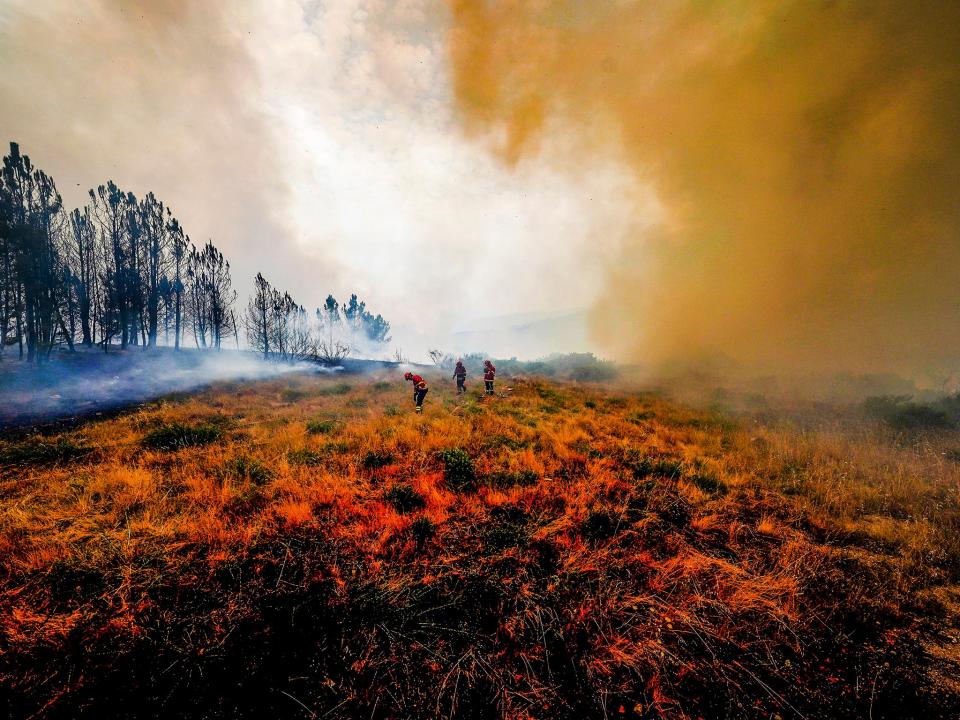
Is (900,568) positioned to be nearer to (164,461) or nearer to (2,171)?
(164,461)

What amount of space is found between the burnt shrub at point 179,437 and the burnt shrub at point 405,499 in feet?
21.1

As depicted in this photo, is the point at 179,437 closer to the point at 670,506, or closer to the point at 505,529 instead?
the point at 505,529

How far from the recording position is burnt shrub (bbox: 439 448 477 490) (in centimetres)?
566

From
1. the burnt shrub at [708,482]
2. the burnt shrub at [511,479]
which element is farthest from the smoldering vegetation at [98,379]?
the burnt shrub at [708,482]

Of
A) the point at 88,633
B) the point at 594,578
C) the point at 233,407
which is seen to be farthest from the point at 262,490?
the point at 233,407

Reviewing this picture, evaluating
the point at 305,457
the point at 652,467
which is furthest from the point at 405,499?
the point at 652,467

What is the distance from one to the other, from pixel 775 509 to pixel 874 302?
109ft

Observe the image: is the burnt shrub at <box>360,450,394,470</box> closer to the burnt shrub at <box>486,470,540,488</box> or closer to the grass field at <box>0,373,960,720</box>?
Answer: the grass field at <box>0,373,960,720</box>

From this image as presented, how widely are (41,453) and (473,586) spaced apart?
10652 mm

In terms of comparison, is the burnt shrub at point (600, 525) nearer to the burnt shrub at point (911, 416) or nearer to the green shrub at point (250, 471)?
the green shrub at point (250, 471)

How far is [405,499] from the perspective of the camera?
5055mm

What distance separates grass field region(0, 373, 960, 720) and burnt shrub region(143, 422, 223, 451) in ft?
2.09

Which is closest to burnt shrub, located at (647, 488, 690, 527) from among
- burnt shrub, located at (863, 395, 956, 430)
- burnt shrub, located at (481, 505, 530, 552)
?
burnt shrub, located at (481, 505, 530, 552)

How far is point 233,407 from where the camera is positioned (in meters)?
14.0
